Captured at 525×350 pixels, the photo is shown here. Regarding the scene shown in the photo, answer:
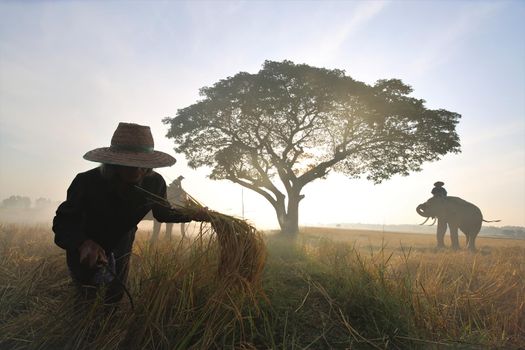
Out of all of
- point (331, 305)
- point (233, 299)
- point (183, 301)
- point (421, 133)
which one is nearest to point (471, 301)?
point (331, 305)

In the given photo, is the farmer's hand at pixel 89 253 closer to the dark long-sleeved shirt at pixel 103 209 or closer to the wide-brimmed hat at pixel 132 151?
the dark long-sleeved shirt at pixel 103 209

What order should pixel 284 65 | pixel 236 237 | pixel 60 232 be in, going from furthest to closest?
pixel 284 65 < pixel 236 237 < pixel 60 232

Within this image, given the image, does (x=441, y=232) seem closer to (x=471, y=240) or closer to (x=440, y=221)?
(x=440, y=221)

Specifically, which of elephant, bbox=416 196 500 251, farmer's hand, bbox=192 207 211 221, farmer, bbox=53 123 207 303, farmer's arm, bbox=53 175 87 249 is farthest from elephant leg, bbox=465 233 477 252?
farmer's arm, bbox=53 175 87 249

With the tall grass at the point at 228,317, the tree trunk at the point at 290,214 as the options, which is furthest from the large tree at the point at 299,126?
the tall grass at the point at 228,317

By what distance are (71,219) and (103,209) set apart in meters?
0.26

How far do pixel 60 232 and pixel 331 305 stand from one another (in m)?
2.31

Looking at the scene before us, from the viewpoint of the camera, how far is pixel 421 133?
18156mm

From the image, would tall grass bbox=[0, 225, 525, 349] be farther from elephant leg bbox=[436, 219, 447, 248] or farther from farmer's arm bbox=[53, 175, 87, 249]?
elephant leg bbox=[436, 219, 447, 248]

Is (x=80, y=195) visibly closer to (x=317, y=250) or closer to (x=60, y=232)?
(x=60, y=232)

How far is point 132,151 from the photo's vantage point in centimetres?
304

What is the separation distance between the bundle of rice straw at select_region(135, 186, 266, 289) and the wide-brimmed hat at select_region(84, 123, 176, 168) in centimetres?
23

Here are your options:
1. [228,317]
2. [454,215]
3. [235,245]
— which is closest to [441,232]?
[454,215]

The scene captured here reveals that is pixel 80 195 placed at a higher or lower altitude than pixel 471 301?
higher
